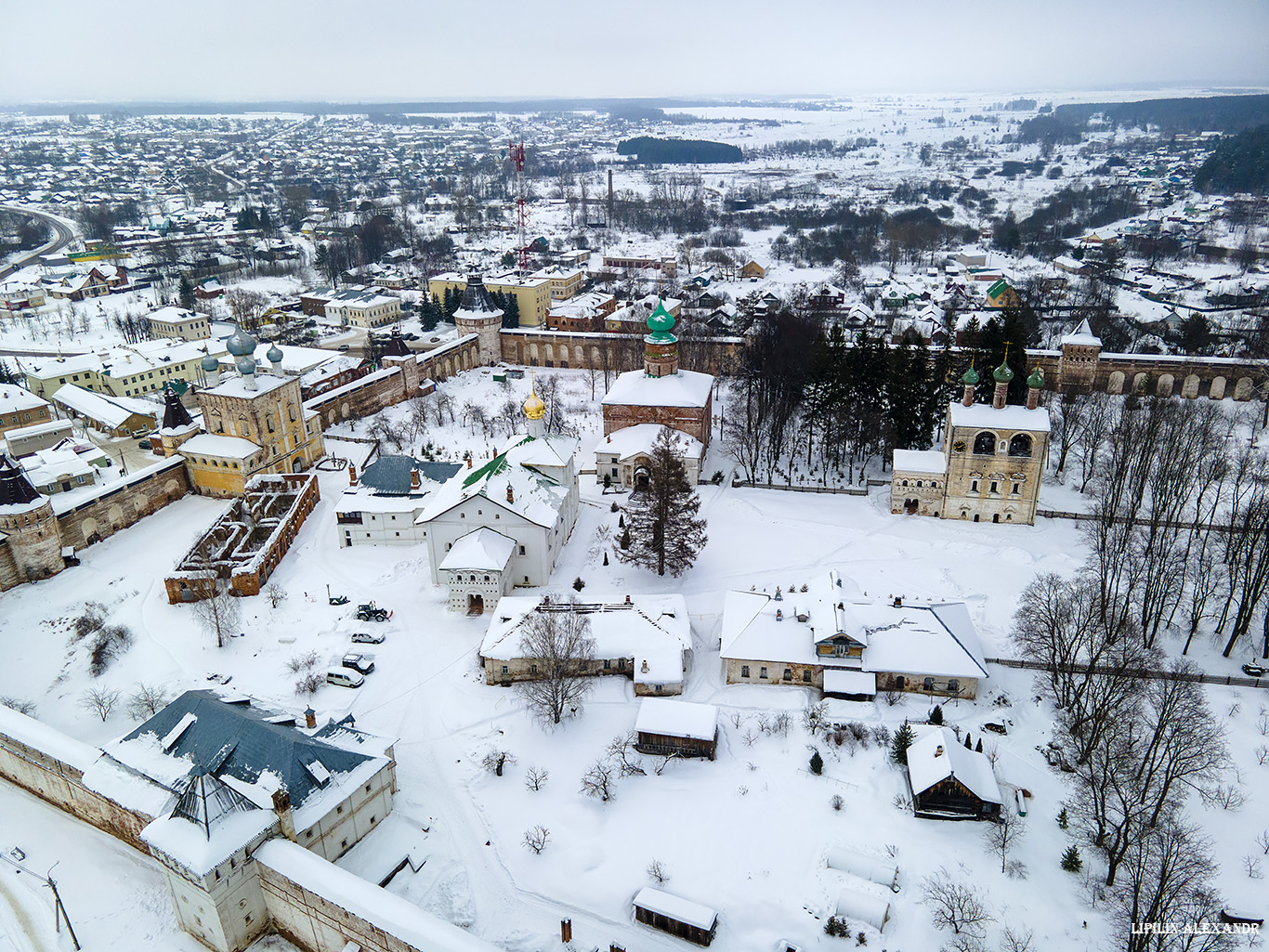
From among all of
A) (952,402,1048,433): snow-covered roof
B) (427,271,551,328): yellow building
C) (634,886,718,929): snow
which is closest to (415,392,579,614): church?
(634,886,718,929): snow

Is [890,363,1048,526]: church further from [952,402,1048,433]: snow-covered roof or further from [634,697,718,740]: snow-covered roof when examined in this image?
[634,697,718,740]: snow-covered roof

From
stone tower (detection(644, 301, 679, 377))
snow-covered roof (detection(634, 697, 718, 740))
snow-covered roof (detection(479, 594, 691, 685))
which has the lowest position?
snow-covered roof (detection(634, 697, 718, 740))

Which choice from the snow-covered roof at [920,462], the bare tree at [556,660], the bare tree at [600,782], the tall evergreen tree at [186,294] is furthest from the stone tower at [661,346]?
the tall evergreen tree at [186,294]

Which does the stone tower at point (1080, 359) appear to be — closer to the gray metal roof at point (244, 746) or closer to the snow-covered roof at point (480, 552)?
the snow-covered roof at point (480, 552)

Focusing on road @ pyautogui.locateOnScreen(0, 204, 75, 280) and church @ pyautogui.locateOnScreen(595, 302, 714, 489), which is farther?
road @ pyautogui.locateOnScreen(0, 204, 75, 280)

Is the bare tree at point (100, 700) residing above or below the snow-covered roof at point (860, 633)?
below

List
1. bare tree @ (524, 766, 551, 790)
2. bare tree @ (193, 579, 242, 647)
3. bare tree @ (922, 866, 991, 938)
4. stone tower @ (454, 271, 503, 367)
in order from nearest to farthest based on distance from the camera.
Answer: bare tree @ (922, 866, 991, 938) < bare tree @ (524, 766, 551, 790) < bare tree @ (193, 579, 242, 647) < stone tower @ (454, 271, 503, 367)

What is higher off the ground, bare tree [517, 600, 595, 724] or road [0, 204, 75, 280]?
road [0, 204, 75, 280]
